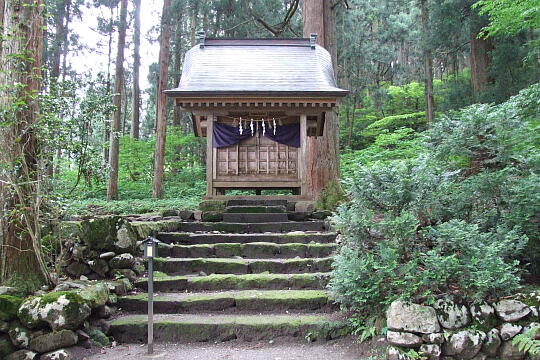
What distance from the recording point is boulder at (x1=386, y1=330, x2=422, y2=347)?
357 cm

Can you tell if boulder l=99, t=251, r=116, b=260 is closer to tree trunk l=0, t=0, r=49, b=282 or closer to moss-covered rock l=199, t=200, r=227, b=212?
tree trunk l=0, t=0, r=49, b=282

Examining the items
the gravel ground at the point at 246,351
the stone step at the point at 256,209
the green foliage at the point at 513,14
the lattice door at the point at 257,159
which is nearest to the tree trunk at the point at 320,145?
the lattice door at the point at 257,159

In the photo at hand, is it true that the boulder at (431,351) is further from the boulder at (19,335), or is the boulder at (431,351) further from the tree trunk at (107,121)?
the tree trunk at (107,121)

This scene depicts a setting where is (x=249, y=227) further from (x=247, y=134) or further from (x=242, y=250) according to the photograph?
(x=247, y=134)

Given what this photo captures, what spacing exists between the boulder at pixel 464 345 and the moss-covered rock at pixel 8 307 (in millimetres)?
4137

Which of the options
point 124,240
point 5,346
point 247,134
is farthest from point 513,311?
point 247,134

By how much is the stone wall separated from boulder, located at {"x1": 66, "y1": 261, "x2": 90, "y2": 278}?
154 inches

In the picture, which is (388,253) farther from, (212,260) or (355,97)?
(355,97)

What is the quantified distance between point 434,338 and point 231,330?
81.8 inches

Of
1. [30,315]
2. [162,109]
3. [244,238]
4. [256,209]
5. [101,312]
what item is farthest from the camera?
[162,109]

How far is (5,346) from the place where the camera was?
12.0 ft

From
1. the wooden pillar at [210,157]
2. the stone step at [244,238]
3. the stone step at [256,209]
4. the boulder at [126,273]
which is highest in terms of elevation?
the wooden pillar at [210,157]

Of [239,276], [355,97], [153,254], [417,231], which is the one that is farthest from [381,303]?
[355,97]

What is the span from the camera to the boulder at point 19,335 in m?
3.70
